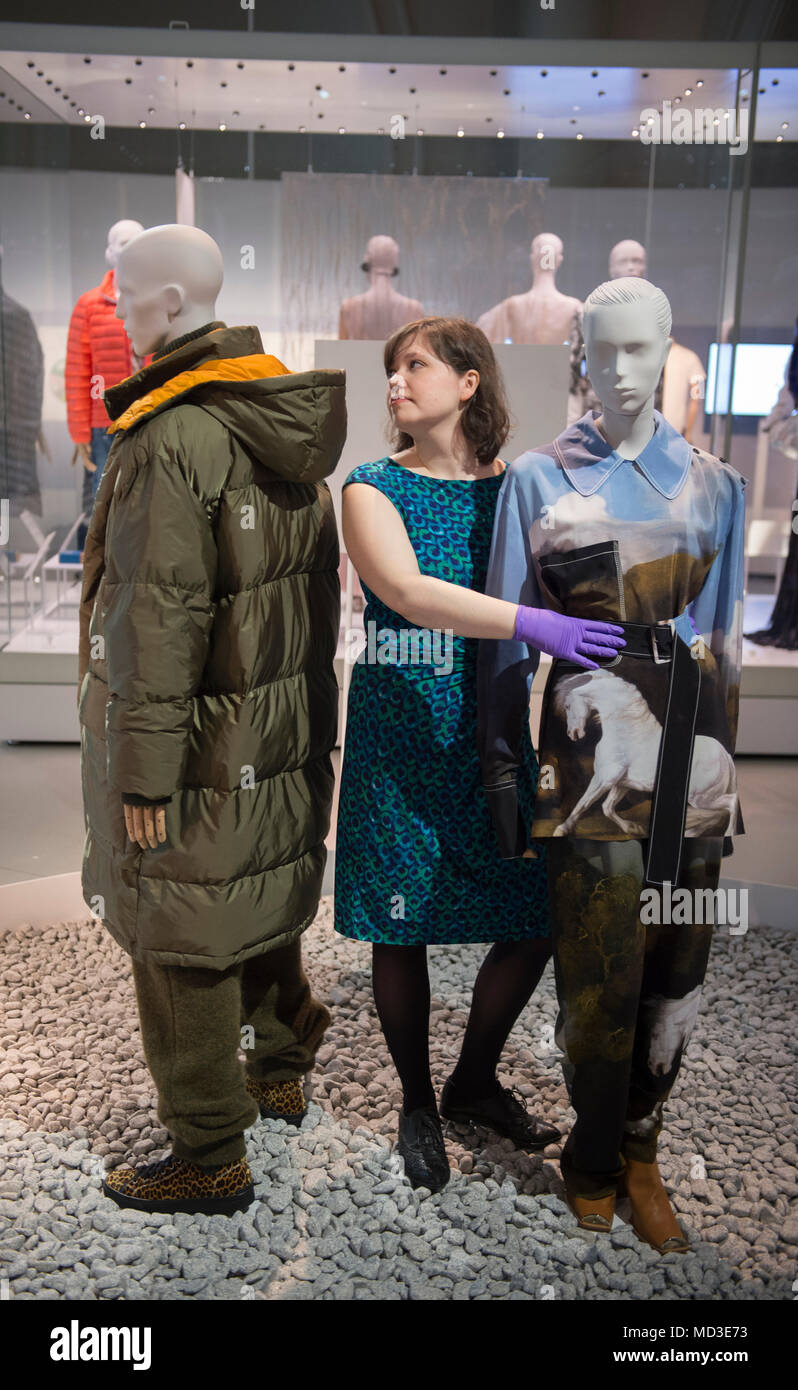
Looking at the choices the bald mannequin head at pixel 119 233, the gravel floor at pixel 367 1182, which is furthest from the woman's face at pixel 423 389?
the bald mannequin head at pixel 119 233

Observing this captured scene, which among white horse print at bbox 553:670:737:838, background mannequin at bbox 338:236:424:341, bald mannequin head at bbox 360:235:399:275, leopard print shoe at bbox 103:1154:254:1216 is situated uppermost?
bald mannequin head at bbox 360:235:399:275

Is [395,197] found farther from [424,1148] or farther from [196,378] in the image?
[424,1148]

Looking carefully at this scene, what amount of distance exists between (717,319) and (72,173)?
3123mm

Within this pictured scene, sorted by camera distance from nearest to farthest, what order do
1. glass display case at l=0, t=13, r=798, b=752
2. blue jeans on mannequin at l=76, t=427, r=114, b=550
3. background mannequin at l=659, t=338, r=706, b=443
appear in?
glass display case at l=0, t=13, r=798, b=752, background mannequin at l=659, t=338, r=706, b=443, blue jeans on mannequin at l=76, t=427, r=114, b=550

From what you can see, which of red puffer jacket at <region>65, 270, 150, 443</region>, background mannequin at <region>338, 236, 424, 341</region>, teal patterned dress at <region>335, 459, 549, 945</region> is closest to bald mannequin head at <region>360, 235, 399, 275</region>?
background mannequin at <region>338, 236, 424, 341</region>

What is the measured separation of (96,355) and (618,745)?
4.39 meters

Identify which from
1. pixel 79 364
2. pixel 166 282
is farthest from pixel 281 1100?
pixel 79 364

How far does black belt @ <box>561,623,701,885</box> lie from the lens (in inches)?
75.3

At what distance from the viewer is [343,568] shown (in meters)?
5.69

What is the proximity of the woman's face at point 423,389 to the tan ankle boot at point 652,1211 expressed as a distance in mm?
1377

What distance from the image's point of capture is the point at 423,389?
2.09 metres

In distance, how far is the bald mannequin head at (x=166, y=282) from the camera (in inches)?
74.8

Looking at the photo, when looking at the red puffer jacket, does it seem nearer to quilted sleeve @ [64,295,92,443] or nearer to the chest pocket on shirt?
quilted sleeve @ [64,295,92,443]

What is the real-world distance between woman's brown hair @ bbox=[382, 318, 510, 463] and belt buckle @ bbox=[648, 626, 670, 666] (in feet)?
1.60
